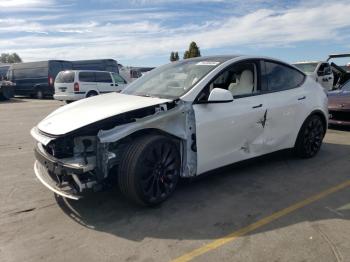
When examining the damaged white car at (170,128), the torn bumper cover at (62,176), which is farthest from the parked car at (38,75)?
the torn bumper cover at (62,176)

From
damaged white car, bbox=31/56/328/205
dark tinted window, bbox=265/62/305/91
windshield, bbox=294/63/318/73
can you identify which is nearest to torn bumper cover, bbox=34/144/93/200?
damaged white car, bbox=31/56/328/205

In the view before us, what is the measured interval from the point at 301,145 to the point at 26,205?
13.3 ft

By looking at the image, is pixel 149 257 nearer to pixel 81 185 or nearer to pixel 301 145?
pixel 81 185

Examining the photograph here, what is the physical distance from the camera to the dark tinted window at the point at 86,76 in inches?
672

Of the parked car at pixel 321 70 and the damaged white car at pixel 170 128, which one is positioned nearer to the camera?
the damaged white car at pixel 170 128

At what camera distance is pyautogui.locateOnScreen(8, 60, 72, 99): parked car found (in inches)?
887

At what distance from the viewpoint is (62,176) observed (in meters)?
3.81

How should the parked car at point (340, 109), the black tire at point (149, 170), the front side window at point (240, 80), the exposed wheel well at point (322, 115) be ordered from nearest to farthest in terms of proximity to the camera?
1. the black tire at point (149, 170)
2. the front side window at point (240, 80)
3. the exposed wheel well at point (322, 115)
4. the parked car at point (340, 109)

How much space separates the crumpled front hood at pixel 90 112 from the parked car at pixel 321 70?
39.3 feet

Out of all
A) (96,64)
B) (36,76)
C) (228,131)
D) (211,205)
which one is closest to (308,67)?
(228,131)

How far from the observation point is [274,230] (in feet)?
11.7

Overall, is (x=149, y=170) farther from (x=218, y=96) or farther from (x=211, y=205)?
(x=218, y=96)

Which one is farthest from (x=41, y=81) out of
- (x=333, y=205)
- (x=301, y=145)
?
(x=333, y=205)

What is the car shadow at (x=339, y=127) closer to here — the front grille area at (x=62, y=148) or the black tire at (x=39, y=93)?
the front grille area at (x=62, y=148)
